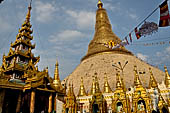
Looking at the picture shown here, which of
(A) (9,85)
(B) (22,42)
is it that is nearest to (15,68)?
(A) (9,85)

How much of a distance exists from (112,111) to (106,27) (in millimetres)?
27720

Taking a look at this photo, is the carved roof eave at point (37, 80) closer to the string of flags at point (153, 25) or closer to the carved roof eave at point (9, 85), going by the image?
the carved roof eave at point (9, 85)

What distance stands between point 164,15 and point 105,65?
2147 centimetres

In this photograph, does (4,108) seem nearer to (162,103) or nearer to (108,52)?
(162,103)

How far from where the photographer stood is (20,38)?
57.1ft

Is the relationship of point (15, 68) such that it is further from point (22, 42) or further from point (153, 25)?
point (153, 25)

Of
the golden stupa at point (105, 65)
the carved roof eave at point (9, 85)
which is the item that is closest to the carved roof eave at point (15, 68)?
the carved roof eave at point (9, 85)

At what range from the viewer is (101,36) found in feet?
124

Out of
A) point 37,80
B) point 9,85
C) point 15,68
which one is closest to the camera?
point 9,85

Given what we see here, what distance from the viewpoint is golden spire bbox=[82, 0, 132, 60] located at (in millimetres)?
35375

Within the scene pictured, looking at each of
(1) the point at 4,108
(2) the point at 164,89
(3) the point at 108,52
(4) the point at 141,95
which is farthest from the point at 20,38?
(3) the point at 108,52

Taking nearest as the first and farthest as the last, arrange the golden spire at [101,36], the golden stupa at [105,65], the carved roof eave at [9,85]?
1. the carved roof eave at [9,85]
2. the golden stupa at [105,65]
3. the golden spire at [101,36]

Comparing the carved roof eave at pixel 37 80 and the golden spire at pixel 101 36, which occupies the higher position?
the golden spire at pixel 101 36

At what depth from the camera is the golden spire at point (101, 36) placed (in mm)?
35375
